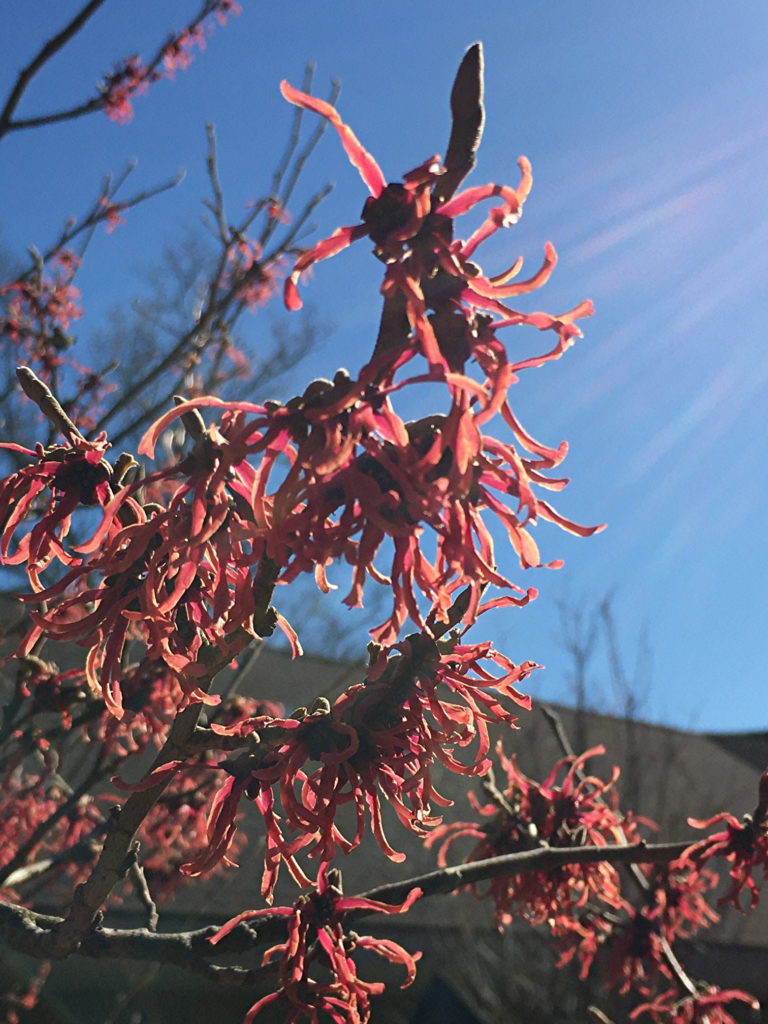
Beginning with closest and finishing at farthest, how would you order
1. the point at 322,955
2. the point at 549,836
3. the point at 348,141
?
the point at 348,141 → the point at 322,955 → the point at 549,836

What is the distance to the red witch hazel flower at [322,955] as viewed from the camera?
1361 mm

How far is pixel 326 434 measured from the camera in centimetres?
86

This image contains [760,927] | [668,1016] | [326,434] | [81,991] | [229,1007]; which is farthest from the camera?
[760,927]

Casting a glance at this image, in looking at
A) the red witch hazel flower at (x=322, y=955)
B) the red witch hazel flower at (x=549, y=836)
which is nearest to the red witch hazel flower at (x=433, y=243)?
the red witch hazel flower at (x=322, y=955)

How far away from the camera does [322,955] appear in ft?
4.81

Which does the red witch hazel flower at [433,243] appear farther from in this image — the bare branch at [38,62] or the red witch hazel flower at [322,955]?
the bare branch at [38,62]

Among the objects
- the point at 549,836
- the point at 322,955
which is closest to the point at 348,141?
the point at 322,955

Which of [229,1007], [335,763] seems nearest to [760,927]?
[229,1007]

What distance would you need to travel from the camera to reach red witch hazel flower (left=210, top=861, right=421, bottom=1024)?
1.36 metres

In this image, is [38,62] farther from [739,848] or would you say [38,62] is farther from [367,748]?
[739,848]

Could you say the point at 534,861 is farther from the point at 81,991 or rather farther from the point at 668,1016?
the point at 81,991

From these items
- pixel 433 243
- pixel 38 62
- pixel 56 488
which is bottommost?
pixel 56 488

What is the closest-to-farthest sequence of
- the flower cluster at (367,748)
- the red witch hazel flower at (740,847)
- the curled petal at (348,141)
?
the curled petal at (348,141) < the flower cluster at (367,748) < the red witch hazel flower at (740,847)

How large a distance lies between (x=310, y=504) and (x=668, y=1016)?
238 centimetres
